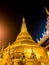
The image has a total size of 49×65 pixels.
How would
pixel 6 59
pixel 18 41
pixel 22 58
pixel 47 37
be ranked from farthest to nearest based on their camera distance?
pixel 47 37, pixel 18 41, pixel 6 59, pixel 22 58

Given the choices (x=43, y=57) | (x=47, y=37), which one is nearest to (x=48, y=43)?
(x=47, y=37)

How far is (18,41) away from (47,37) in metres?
5.09

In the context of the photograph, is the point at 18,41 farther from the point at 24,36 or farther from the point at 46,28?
the point at 46,28

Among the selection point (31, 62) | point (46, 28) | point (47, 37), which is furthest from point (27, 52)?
point (46, 28)

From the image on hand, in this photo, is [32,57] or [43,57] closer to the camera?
[32,57]

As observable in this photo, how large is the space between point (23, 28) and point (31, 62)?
438 cm

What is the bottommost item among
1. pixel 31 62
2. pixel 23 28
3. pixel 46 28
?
pixel 31 62

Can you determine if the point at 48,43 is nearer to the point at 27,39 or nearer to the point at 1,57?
the point at 27,39

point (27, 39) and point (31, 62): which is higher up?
point (27, 39)

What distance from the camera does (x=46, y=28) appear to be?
24156 millimetres

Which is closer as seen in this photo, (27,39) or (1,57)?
(1,57)

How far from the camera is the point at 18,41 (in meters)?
16.6

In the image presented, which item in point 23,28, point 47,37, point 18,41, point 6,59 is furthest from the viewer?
point 47,37

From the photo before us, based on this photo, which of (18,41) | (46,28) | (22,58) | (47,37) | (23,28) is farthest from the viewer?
(46,28)
